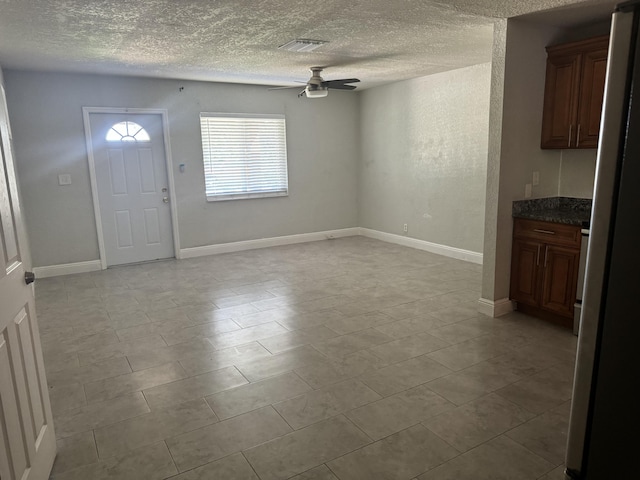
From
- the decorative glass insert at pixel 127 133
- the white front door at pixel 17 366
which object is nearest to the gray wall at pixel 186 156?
the decorative glass insert at pixel 127 133

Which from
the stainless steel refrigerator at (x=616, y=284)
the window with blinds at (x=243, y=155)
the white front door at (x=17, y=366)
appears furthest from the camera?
the window with blinds at (x=243, y=155)

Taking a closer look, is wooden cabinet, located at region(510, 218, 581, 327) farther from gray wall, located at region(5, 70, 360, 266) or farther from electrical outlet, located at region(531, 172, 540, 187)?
gray wall, located at region(5, 70, 360, 266)

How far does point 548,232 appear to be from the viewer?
12.1 feet

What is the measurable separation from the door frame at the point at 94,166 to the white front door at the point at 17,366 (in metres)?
4.12

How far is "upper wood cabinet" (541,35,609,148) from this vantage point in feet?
11.5

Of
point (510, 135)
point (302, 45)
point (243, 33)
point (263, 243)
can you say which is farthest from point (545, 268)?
point (263, 243)

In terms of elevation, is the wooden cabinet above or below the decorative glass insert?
below

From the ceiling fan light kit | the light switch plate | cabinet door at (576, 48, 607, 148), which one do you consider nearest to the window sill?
the light switch plate

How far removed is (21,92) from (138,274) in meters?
2.69

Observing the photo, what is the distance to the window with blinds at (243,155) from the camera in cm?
670

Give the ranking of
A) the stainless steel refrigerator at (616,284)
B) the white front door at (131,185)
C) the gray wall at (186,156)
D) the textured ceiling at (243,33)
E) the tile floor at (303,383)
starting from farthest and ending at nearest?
the white front door at (131,185), the gray wall at (186,156), the textured ceiling at (243,33), the tile floor at (303,383), the stainless steel refrigerator at (616,284)

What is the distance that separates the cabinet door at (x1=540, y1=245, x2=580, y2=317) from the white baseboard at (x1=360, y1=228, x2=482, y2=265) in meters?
2.09

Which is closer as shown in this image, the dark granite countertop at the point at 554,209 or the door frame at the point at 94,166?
the dark granite countertop at the point at 554,209

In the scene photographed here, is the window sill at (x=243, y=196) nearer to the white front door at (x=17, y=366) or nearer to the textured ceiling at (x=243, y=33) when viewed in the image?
the textured ceiling at (x=243, y=33)
